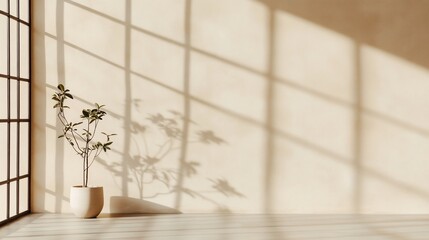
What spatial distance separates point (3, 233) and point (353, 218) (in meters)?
3.52

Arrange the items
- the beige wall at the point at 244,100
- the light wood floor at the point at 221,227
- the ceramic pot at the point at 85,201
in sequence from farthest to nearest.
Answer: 1. the beige wall at the point at 244,100
2. the ceramic pot at the point at 85,201
3. the light wood floor at the point at 221,227

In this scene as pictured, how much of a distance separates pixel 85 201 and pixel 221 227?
4.89 ft

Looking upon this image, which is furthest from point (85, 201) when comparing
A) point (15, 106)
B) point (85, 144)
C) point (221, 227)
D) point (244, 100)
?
point (244, 100)

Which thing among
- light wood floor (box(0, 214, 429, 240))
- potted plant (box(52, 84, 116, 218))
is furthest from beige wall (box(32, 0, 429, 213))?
light wood floor (box(0, 214, 429, 240))

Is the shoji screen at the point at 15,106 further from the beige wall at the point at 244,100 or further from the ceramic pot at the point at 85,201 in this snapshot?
the ceramic pot at the point at 85,201

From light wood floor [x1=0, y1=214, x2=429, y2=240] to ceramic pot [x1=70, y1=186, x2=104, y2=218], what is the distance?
108 mm

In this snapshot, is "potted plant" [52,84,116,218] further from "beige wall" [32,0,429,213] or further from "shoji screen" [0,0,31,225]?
"shoji screen" [0,0,31,225]

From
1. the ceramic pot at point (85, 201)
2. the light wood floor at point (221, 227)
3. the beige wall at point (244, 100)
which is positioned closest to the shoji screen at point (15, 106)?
the beige wall at point (244, 100)

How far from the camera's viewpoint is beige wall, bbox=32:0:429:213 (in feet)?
23.5

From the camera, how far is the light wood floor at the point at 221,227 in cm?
574

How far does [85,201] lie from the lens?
21.9 ft

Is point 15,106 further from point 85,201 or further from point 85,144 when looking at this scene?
point 85,201

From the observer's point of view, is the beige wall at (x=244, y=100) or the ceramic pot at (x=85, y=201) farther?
the beige wall at (x=244, y=100)

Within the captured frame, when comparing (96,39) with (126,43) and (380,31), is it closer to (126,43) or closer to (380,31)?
(126,43)
